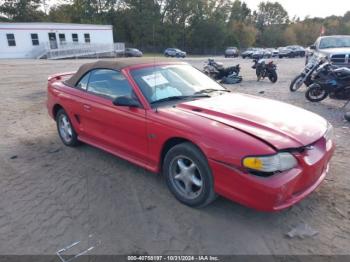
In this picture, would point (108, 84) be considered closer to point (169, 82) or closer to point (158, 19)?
point (169, 82)

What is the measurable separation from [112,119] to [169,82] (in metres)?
0.89

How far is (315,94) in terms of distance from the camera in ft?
26.7

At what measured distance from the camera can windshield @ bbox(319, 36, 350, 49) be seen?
1227 centimetres

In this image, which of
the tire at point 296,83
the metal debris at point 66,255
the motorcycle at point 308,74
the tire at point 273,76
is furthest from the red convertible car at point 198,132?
the tire at point 273,76

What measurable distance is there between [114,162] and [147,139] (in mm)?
1137

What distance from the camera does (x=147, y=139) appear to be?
10.7ft

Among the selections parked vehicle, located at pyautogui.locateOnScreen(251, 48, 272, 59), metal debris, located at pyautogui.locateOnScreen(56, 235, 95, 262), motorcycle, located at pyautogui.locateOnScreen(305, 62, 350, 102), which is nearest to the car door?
metal debris, located at pyautogui.locateOnScreen(56, 235, 95, 262)

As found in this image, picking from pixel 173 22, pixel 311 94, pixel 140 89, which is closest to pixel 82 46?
pixel 173 22

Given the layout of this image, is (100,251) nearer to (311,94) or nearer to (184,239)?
(184,239)

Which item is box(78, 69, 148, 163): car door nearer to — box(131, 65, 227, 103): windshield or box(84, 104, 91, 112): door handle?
box(84, 104, 91, 112): door handle

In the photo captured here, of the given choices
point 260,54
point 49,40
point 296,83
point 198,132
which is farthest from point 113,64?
point 260,54

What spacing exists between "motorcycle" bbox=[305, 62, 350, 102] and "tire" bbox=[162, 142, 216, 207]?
5.95m

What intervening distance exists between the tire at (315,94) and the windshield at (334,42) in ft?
17.6

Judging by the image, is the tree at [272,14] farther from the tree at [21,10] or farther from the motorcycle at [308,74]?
the motorcycle at [308,74]
